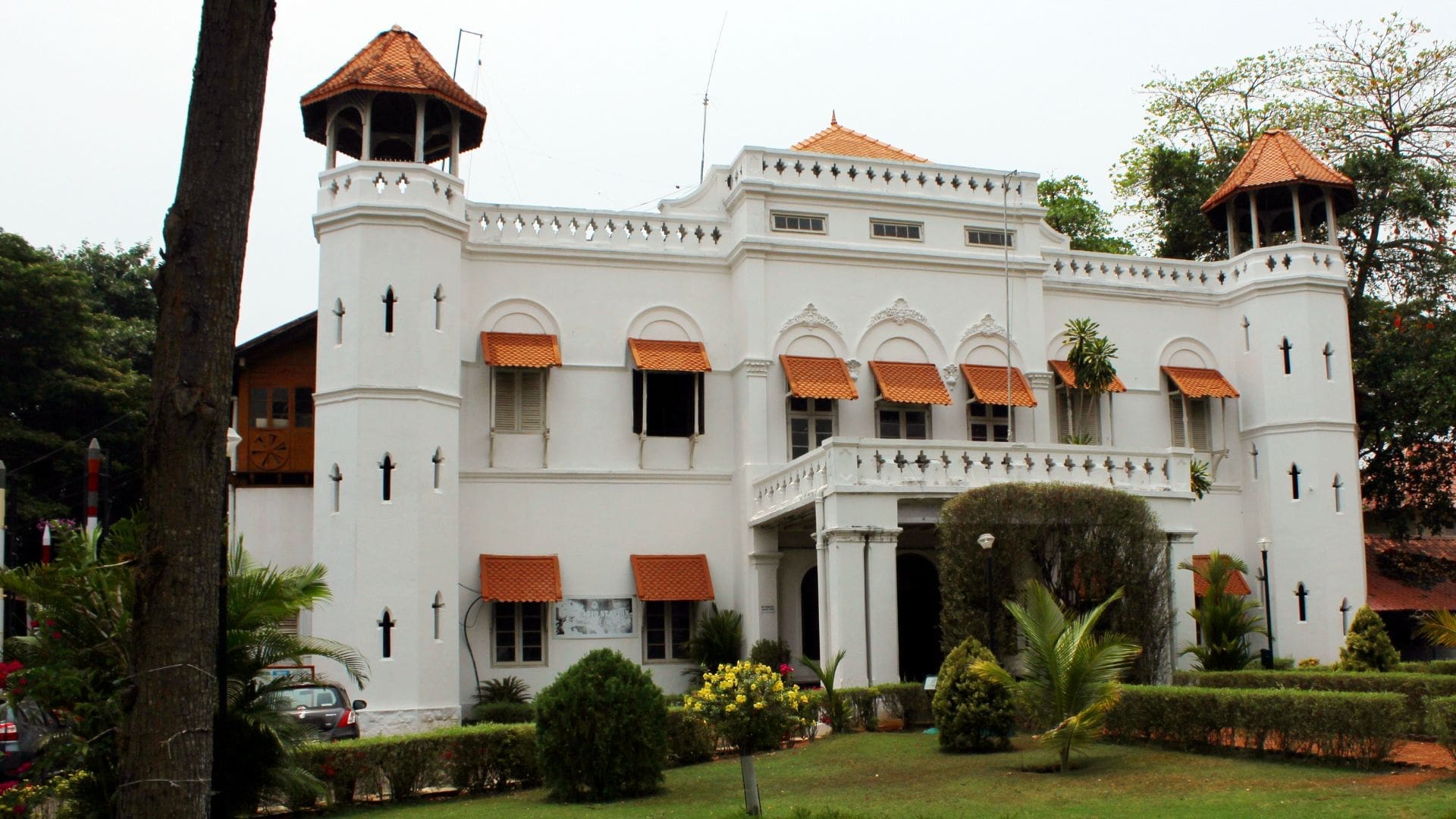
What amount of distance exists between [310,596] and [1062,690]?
8.31 metres

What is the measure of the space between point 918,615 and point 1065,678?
11.2m

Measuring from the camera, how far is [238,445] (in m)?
26.5

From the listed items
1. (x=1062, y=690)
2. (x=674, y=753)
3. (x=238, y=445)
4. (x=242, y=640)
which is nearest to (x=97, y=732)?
(x=242, y=640)

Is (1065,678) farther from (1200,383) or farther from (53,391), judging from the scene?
(53,391)

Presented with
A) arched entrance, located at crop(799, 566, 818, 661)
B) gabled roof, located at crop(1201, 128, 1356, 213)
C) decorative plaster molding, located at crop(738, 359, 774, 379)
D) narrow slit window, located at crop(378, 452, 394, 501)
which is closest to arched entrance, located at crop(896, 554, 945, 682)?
arched entrance, located at crop(799, 566, 818, 661)

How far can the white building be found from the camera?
2258 cm

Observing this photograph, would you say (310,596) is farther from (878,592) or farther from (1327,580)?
(1327,580)

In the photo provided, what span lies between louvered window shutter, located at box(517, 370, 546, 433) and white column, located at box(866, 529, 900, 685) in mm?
7342

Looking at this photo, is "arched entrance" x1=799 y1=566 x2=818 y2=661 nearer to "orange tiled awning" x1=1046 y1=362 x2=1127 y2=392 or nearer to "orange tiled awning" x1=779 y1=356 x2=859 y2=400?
"orange tiled awning" x1=779 y1=356 x2=859 y2=400

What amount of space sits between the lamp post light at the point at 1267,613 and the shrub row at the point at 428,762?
46.5ft

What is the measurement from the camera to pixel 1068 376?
90.2ft

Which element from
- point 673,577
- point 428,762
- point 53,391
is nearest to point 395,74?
point 673,577

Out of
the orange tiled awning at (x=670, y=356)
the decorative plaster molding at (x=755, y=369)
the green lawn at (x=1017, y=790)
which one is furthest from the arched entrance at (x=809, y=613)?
the green lawn at (x=1017, y=790)

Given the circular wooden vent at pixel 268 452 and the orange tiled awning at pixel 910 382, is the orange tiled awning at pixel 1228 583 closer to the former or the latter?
the orange tiled awning at pixel 910 382
